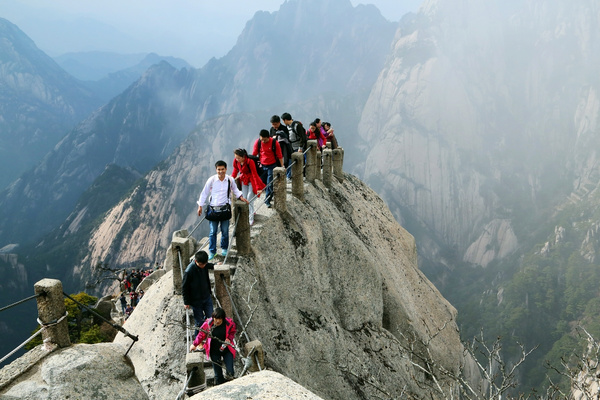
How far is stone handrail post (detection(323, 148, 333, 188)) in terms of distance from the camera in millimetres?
21031

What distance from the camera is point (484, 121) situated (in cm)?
18575

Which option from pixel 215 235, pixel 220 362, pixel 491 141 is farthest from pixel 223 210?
pixel 491 141

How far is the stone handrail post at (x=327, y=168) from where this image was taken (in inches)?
828

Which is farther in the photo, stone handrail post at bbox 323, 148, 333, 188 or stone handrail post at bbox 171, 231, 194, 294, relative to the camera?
stone handrail post at bbox 323, 148, 333, 188

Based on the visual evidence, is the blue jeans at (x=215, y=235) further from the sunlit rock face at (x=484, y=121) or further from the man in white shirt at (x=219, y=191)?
the sunlit rock face at (x=484, y=121)

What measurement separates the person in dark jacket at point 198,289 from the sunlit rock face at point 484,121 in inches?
6223

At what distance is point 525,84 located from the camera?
191 meters

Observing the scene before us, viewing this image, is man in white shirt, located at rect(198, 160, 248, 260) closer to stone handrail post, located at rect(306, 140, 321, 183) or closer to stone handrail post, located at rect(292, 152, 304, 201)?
stone handrail post, located at rect(292, 152, 304, 201)

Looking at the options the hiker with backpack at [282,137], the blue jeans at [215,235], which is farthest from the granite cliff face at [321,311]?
the hiker with backpack at [282,137]

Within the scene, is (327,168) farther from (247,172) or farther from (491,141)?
(491,141)

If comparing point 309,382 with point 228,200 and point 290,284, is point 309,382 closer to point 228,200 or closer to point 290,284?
point 290,284

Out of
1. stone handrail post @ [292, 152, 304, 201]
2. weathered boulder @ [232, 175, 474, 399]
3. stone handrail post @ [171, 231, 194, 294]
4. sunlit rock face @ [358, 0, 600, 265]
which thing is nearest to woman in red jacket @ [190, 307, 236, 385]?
weathered boulder @ [232, 175, 474, 399]

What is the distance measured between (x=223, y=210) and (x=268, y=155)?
4131mm

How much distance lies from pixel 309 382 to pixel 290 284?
2.99m
